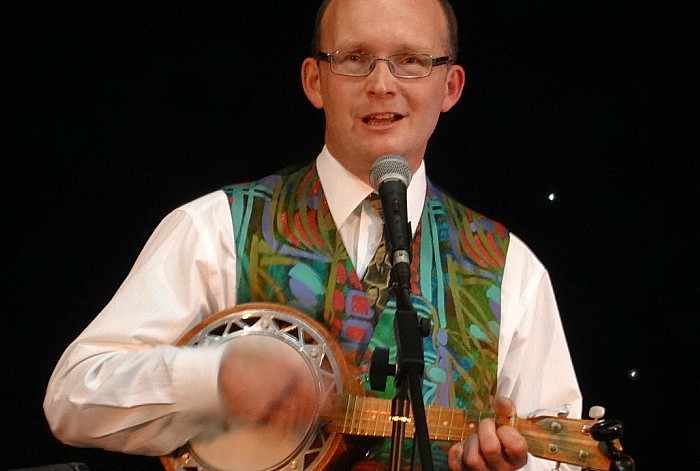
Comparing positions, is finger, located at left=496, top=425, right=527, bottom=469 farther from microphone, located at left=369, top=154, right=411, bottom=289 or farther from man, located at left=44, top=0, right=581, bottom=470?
microphone, located at left=369, top=154, right=411, bottom=289

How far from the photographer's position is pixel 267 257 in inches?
112

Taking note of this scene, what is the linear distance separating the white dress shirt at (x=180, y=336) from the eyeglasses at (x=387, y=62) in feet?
0.83

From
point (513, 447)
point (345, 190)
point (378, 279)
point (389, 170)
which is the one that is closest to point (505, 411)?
point (513, 447)

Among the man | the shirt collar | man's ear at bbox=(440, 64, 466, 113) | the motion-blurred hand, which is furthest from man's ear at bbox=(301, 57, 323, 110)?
the motion-blurred hand

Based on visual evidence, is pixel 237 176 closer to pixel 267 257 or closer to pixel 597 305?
pixel 267 257

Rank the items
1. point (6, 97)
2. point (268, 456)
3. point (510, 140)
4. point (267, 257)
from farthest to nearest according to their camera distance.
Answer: point (510, 140)
point (6, 97)
point (267, 257)
point (268, 456)

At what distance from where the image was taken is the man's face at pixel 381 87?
112 inches

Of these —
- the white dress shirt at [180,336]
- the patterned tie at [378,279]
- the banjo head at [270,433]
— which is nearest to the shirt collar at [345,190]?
the white dress shirt at [180,336]

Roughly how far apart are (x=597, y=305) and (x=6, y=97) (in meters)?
1.89

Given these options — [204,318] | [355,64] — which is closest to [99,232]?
[204,318]

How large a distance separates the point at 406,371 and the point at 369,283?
0.76 metres

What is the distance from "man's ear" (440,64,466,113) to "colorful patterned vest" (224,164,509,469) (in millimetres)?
308

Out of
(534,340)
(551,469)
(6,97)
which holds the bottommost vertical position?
(551,469)

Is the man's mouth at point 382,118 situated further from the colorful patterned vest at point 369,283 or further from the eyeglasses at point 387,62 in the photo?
the colorful patterned vest at point 369,283
